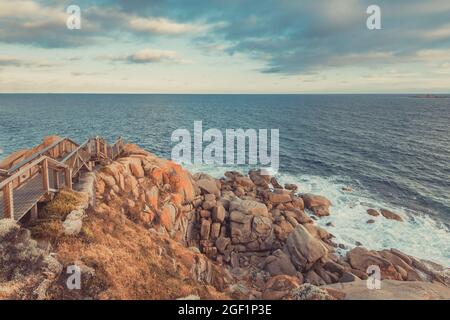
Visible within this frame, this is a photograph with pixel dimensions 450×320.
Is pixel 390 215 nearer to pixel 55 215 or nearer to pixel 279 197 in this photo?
pixel 279 197

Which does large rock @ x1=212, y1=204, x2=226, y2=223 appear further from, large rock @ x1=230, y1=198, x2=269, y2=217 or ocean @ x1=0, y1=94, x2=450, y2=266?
ocean @ x1=0, y1=94, x2=450, y2=266

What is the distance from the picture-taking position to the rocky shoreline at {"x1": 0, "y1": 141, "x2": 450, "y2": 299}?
8422mm

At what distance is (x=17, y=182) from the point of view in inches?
394

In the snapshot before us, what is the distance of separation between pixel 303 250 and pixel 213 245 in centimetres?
649

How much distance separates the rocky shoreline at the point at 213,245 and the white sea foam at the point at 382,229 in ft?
3.68

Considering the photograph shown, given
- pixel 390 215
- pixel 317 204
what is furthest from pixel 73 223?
pixel 390 215

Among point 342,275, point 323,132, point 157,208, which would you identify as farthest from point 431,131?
point 157,208

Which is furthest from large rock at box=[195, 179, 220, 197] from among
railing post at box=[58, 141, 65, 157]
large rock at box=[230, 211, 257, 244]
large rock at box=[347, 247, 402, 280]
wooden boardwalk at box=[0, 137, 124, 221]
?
large rock at box=[347, 247, 402, 280]

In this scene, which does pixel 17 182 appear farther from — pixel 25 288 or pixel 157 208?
pixel 157 208

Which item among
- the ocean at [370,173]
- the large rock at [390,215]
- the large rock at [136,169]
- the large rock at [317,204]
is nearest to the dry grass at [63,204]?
the large rock at [136,169]

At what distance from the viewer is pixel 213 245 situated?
19500 millimetres

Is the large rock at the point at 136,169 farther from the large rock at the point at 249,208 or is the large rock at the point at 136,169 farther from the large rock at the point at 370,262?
the large rock at the point at 370,262

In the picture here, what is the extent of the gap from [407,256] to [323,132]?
168 ft

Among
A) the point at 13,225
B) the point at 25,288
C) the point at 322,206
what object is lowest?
the point at 322,206
